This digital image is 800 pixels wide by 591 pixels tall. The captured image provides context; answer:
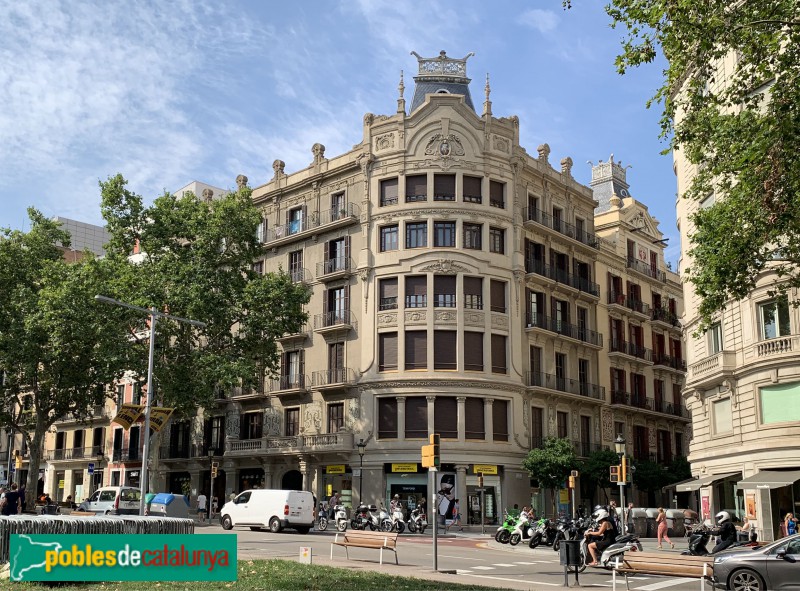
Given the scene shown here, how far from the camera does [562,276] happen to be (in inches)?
1967

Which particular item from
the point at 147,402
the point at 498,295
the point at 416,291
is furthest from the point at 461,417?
the point at 147,402

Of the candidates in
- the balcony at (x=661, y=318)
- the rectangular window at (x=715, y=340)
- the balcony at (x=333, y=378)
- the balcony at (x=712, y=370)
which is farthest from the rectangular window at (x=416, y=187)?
the balcony at (x=661, y=318)

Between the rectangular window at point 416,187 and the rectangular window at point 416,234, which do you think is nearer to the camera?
the rectangular window at point 416,234

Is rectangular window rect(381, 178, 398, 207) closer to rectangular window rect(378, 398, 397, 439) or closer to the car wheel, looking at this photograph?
rectangular window rect(378, 398, 397, 439)

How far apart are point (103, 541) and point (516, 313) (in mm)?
35553

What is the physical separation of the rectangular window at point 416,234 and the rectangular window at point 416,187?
1328 mm

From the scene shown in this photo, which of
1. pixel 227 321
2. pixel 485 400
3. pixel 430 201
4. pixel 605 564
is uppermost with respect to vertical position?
pixel 430 201

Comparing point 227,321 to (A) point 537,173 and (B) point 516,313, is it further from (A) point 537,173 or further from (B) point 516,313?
(A) point 537,173

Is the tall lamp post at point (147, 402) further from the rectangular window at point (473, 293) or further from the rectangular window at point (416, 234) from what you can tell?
the rectangular window at point (473, 293)

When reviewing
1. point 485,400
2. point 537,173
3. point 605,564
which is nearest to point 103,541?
point 605,564

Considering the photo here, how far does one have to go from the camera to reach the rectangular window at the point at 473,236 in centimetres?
4491

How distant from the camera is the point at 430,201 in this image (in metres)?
44.8

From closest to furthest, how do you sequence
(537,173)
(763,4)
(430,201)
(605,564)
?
(763,4) < (605,564) < (430,201) < (537,173)

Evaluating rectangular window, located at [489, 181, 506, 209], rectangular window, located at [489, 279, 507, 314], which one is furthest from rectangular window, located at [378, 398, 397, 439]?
rectangular window, located at [489, 181, 506, 209]
